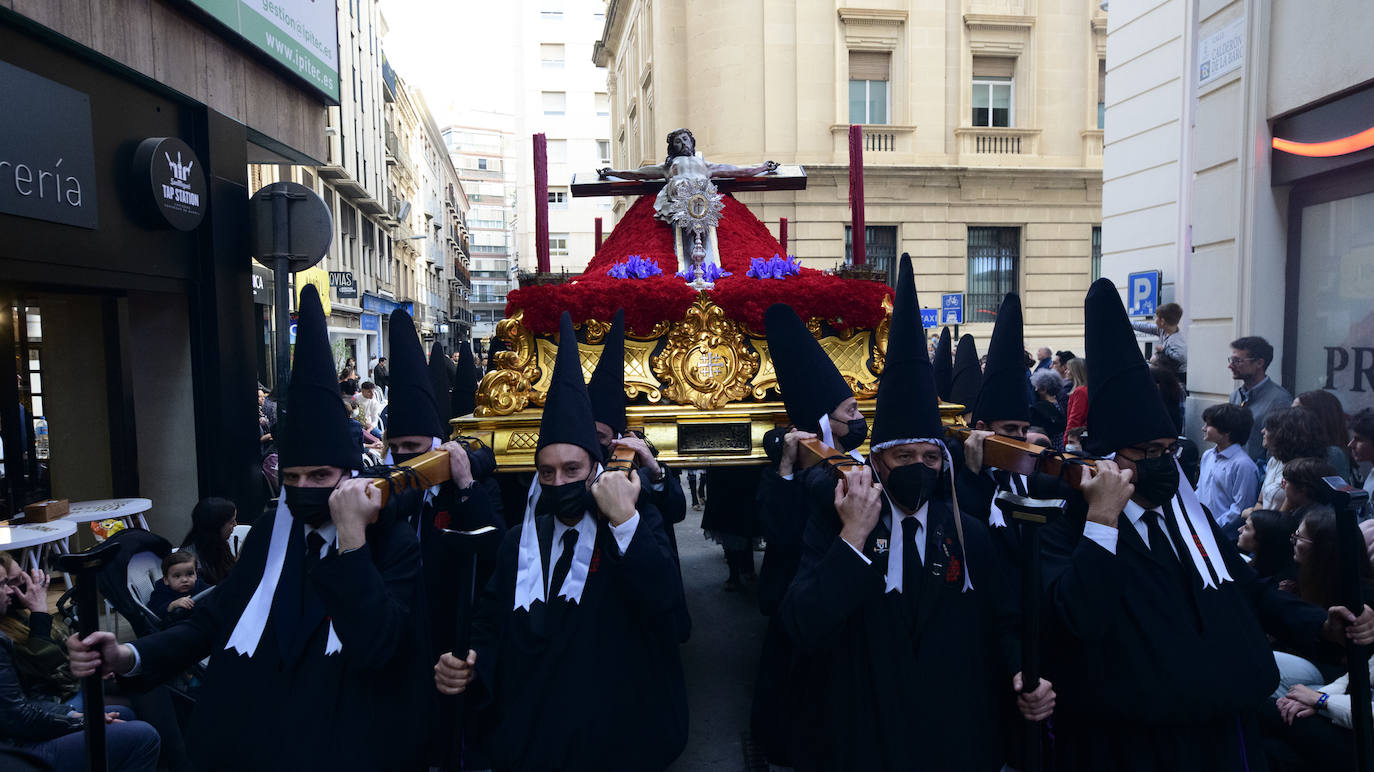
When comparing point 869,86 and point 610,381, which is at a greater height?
Result: point 869,86

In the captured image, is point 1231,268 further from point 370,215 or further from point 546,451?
point 370,215

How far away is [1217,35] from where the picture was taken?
757 centimetres

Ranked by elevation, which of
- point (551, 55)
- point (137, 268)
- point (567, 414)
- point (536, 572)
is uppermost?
point (551, 55)

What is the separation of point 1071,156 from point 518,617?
20854mm

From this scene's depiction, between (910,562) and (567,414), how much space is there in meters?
1.21

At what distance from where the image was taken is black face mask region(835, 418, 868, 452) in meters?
3.85

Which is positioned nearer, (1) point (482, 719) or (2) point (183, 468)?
(1) point (482, 719)

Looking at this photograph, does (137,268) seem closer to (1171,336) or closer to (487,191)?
(1171,336)

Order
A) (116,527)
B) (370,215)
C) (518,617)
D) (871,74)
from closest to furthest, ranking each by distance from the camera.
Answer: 1. (518,617)
2. (116,527)
3. (871,74)
4. (370,215)

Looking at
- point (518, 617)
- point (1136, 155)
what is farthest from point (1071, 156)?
point (518, 617)

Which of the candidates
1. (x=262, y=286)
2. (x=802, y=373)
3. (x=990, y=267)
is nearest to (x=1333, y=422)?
(x=802, y=373)

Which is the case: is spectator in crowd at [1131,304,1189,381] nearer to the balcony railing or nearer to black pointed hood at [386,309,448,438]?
black pointed hood at [386,309,448,438]

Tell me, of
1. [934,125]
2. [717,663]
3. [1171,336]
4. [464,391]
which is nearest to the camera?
[717,663]

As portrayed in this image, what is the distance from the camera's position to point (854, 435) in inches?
152
